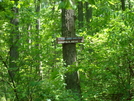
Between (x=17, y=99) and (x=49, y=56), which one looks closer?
(x=17, y=99)

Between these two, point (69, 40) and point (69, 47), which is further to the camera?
point (69, 47)

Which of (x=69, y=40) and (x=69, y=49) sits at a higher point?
(x=69, y=40)

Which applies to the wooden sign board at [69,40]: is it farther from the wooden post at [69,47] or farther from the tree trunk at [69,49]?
the tree trunk at [69,49]

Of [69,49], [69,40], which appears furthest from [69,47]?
[69,40]

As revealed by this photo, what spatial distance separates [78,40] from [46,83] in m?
1.48

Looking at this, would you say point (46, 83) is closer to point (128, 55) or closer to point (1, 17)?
point (128, 55)

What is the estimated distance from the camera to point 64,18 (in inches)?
185

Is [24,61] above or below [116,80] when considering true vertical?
above

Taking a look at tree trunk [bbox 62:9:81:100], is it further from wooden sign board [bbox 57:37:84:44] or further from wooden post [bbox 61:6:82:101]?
wooden sign board [bbox 57:37:84:44]

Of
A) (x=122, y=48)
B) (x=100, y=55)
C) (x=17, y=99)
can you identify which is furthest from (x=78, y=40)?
(x=17, y=99)

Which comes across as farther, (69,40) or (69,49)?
(69,49)

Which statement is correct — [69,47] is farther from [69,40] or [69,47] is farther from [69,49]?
[69,40]

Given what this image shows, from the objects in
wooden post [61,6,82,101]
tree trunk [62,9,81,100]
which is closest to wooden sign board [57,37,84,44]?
wooden post [61,6,82,101]

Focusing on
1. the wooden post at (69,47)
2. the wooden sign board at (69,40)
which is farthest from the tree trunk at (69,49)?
the wooden sign board at (69,40)
